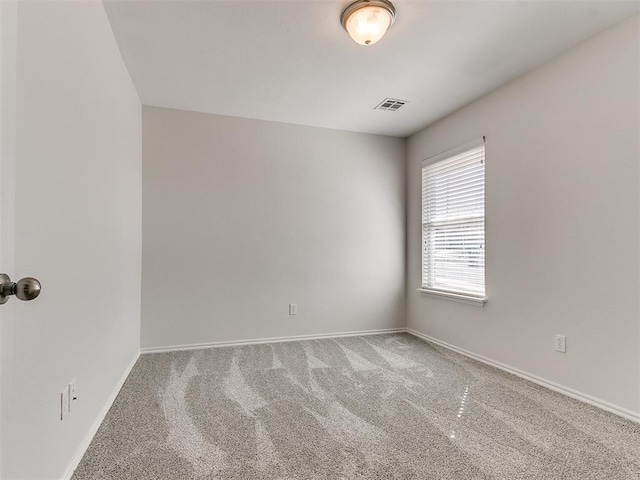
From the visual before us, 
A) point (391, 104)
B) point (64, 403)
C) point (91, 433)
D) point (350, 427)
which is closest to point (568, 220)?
point (391, 104)

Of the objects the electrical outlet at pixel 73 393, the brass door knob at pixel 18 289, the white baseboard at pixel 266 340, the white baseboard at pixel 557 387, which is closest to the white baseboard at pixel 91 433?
the electrical outlet at pixel 73 393

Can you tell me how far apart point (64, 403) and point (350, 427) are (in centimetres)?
143

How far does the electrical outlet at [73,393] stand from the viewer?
1565 mm

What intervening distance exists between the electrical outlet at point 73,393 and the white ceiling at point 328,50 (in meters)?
2.11

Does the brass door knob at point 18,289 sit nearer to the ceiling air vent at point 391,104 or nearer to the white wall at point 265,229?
the white wall at point 265,229

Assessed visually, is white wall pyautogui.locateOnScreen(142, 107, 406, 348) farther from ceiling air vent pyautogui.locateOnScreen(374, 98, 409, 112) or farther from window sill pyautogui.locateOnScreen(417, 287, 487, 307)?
ceiling air vent pyautogui.locateOnScreen(374, 98, 409, 112)

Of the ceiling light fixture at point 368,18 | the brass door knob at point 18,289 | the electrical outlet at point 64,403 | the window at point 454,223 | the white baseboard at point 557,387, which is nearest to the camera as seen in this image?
the brass door knob at point 18,289

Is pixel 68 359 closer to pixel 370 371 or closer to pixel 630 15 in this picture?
pixel 370 371

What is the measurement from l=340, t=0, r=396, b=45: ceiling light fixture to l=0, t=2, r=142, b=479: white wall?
1437mm

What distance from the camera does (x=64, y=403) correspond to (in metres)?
1.50

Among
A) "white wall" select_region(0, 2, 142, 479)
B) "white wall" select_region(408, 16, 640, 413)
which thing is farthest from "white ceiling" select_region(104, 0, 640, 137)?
"white wall" select_region(0, 2, 142, 479)

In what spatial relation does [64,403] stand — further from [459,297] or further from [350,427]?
[459,297]

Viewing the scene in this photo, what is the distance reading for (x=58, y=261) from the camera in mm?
1457

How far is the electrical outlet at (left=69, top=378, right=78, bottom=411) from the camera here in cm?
157
